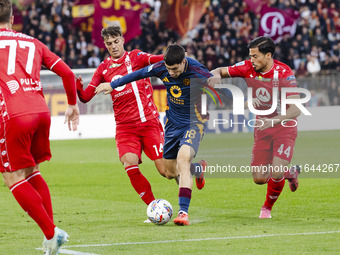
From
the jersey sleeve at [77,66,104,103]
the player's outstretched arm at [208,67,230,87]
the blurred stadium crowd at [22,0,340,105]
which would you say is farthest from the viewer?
the blurred stadium crowd at [22,0,340,105]

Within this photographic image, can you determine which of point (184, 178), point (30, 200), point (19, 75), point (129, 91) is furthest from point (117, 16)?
point (30, 200)

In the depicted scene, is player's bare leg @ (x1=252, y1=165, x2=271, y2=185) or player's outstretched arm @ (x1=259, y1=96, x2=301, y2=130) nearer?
player's outstretched arm @ (x1=259, y1=96, x2=301, y2=130)

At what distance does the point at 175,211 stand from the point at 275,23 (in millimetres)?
16437

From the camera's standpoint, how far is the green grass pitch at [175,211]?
6.70 metres

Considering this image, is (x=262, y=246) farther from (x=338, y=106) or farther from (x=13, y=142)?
(x=338, y=106)

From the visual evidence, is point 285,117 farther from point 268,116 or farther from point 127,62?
point 127,62

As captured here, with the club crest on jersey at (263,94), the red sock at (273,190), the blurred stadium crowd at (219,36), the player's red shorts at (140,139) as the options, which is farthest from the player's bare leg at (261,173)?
the blurred stadium crowd at (219,36)

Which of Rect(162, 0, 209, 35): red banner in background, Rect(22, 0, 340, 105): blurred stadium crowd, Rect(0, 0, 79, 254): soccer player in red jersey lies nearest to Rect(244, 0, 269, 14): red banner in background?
Rect(22, 0, 340, 105): blurred stadium crowd

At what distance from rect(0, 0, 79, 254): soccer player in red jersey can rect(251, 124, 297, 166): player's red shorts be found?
3.36 meters

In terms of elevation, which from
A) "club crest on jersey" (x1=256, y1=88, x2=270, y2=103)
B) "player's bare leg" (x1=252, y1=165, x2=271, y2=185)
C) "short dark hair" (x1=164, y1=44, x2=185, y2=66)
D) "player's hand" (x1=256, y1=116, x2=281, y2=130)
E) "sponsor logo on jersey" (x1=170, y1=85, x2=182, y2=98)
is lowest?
"player's bare leg" (x1=252, y1=165, x2=271, y2=185)

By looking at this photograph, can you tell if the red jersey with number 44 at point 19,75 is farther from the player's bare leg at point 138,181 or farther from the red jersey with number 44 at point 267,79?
the red jersey with number 44 at point 267,79

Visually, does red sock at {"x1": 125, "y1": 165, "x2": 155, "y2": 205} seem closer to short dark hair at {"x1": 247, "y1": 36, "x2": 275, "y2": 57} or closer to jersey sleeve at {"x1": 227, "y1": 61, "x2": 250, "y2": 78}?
jersey sleeve at {"x1": 227, "y1": 61, "x2": 250, "y2": 78}

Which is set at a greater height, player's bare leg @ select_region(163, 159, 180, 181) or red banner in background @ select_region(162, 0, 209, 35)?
red banner in background @ select_region(162, 0, 209, 35)

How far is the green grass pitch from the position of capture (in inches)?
264
